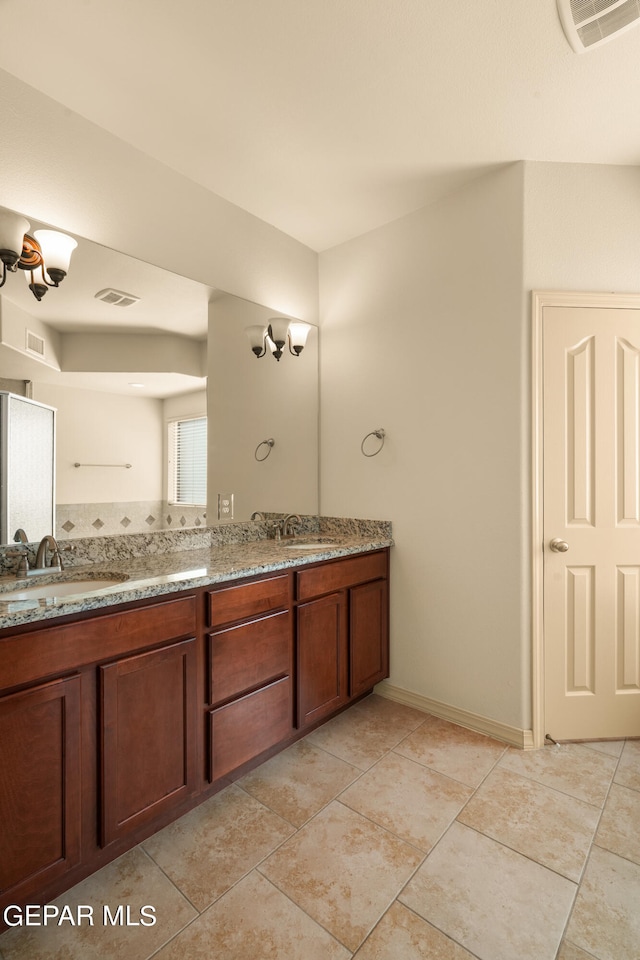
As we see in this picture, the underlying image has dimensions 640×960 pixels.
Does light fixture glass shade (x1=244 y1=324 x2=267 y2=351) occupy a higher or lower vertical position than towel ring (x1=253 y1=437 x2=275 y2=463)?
higher

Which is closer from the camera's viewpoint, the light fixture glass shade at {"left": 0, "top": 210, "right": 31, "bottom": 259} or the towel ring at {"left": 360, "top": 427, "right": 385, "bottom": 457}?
the light fixture glass shade at {"left": 0, "top": 210, "right": 31, "bottom": 259}

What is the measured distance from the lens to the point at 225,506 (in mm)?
2514

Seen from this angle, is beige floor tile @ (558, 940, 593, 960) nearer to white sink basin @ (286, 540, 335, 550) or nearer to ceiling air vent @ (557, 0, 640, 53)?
white sink basin @ (286, 540, 335, 550)

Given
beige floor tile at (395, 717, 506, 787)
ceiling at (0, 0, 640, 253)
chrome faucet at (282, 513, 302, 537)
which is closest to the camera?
ceiling at (0, 0, 640, 253)

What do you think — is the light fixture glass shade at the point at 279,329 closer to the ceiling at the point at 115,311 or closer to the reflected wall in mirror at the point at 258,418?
the reflected wall in mirror at the point at 258,418

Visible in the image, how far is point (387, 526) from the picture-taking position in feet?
8.90

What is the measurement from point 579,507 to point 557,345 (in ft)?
2.52

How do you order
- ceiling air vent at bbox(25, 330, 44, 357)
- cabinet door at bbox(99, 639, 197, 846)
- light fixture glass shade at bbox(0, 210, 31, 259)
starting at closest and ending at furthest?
cabinet door at bbox(99, 639, 197, 846) < light fixture glass shade at bbox(0, 210, 31, 259) < ceiling air vent at bbox(25, 330, 44, 357)

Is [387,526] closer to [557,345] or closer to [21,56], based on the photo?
[557,345]

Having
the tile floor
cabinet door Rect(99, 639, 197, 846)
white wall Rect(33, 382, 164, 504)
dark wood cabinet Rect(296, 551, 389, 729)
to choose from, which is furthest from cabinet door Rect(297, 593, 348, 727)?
white wall Rect(33, 382, 164, 504)

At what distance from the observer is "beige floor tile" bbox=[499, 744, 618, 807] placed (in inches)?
75.1

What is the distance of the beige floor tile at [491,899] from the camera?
129cm

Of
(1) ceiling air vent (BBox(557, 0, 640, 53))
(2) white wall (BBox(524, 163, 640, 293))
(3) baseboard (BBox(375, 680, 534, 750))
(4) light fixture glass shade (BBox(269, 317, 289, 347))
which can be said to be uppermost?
(1) ceiling air vent (BBox(557, 0, 640, 53))

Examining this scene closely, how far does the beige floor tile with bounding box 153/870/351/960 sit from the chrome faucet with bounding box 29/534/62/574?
48.1 inches
